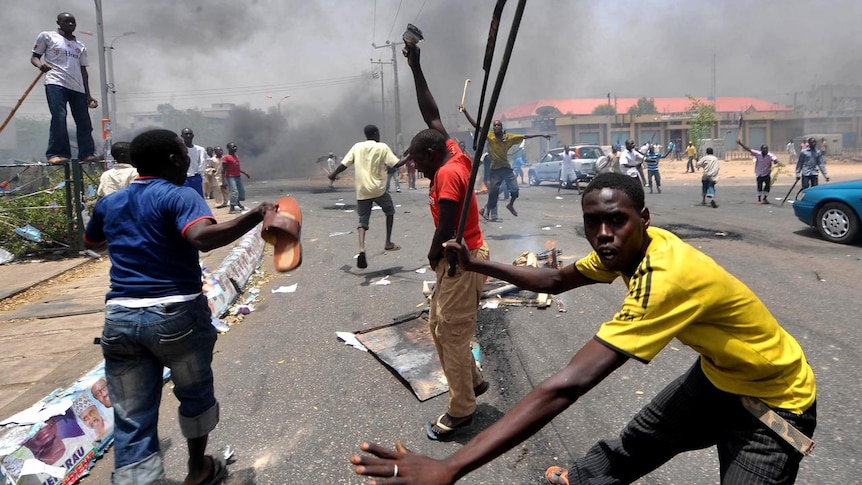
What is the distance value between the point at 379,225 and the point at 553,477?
27.7 ft

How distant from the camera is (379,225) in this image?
415 inches

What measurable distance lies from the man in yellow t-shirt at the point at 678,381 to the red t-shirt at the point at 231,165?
11.6 metres

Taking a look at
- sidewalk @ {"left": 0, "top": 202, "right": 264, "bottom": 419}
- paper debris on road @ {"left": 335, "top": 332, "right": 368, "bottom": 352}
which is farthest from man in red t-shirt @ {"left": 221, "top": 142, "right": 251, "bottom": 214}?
paper debris on road @ {"left": 335, "top": 332, "right": 368, "bottom": 352}

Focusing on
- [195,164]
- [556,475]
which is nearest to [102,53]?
[195,164]

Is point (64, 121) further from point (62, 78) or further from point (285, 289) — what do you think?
point (285, 289)

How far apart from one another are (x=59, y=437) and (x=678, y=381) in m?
2.86

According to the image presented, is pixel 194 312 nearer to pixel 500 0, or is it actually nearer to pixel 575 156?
pixel 500 0

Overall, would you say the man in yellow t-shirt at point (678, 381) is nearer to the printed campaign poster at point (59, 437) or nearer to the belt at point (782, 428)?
the belt at point (782, 428)

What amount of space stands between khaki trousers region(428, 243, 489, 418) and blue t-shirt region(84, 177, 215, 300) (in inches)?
48.7

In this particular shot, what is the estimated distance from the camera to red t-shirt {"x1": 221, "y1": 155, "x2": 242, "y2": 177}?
1220 cm

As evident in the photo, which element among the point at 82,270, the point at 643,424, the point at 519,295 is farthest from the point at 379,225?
the point at 643,424

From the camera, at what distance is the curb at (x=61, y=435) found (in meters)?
2.42

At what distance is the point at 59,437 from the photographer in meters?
2.66

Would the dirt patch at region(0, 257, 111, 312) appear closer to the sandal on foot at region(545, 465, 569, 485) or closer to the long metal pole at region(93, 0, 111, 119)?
the sandal on foot at region(545, 465, 569, 485)
